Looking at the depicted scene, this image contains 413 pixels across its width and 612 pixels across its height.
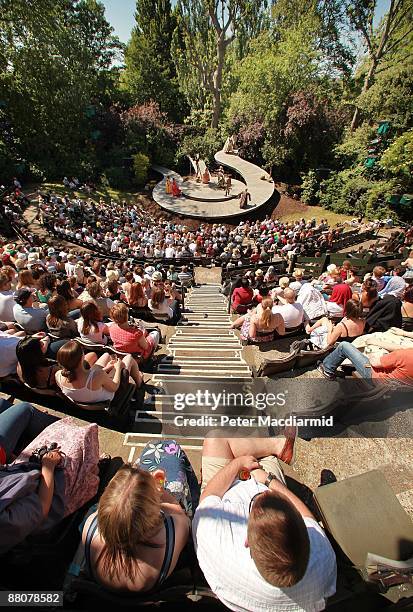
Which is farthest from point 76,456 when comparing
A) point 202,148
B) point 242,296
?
point 202,148

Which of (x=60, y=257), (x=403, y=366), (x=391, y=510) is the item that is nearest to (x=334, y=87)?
(x=60, y=257)

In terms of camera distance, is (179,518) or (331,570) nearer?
(331,570)

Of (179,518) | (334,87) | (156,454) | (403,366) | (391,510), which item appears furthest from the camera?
(334,87)

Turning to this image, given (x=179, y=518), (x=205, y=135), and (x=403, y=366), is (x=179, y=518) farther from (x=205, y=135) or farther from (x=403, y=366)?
(x=205, y=135)

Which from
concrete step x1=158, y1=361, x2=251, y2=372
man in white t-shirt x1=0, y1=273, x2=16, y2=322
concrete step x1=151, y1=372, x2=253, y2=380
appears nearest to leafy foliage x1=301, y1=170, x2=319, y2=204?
concrete step x1=158, y1=361, x2=251, y2=372

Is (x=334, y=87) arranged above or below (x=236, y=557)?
above

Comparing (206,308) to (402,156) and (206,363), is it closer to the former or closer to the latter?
(206,363)

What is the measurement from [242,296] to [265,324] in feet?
9.14

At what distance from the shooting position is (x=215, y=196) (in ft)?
78.9

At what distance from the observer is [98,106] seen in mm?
28812

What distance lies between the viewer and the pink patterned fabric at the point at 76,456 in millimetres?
2172

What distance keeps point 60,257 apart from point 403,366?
11878 millimetres

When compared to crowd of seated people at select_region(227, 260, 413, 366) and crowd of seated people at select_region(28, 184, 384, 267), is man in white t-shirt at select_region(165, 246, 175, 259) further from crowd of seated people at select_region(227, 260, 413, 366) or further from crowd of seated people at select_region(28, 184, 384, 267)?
crowd of seated people at select_region(227, 260, 413, 366)

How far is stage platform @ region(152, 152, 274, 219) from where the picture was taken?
2245 centimetres
